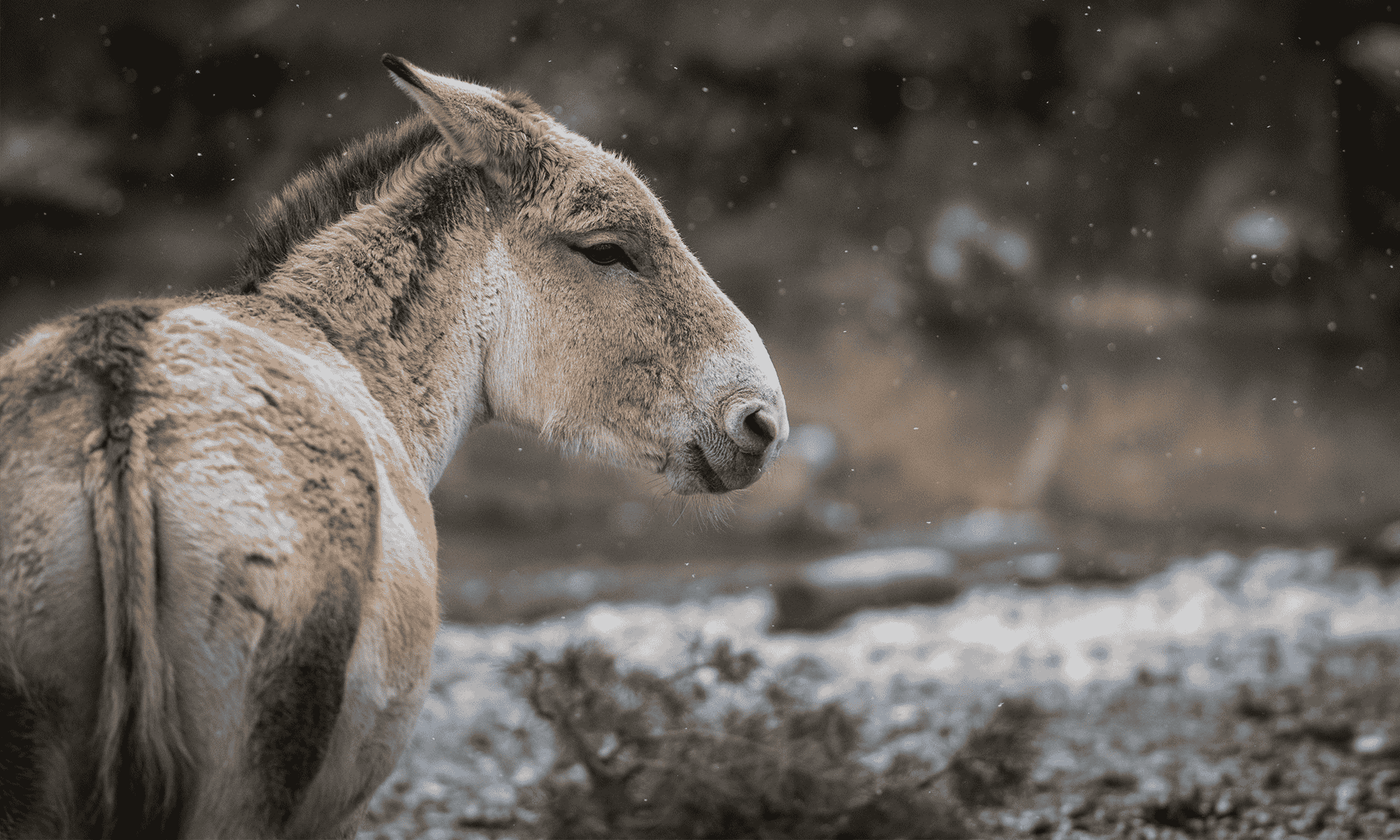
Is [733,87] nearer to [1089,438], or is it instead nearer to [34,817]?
[1089,438]

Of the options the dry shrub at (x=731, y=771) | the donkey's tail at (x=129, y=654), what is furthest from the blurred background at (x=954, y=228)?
the donkey's tail at (x=129, y=654)

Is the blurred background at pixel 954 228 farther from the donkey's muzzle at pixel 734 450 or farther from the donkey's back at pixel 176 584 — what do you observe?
the donkey's back at pixel 176 584

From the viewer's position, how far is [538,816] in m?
4.24

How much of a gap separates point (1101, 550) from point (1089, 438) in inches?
51.1

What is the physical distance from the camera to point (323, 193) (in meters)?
2.51

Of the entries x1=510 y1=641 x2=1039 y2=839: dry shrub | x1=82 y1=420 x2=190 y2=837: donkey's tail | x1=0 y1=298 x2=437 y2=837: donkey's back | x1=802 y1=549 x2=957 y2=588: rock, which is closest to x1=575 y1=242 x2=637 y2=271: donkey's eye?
x1=0 y1=298 x2=437 y2=837: donkey's back

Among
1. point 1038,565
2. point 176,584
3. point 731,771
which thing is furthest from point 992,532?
point 176,584

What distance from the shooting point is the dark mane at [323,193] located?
8.02ft

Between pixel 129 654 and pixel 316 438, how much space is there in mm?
→ 476

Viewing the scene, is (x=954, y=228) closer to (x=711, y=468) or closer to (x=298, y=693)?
(x=711, y=468)

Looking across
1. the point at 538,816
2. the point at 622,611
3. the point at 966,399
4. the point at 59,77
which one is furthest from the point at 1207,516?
the point at 59,77

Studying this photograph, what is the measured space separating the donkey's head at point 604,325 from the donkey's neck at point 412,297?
7 centimetres

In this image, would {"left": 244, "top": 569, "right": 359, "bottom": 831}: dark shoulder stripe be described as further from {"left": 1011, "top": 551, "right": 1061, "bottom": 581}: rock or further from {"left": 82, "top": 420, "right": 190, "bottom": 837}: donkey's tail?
{"left": 1011, "top": 551, "right": 1061, "bottom": 581}: rock

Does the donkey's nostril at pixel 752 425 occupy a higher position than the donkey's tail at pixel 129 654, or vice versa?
the donkey's nostril at pixel 752 425
